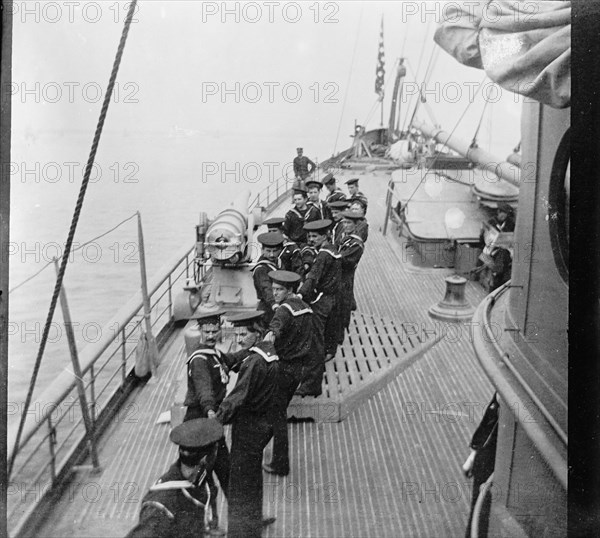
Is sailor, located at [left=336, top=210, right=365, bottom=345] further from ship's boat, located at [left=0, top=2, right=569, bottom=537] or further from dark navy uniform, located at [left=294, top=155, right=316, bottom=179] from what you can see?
dark navy uniform, located at [left=294, top=155, right=316, bottom=179]

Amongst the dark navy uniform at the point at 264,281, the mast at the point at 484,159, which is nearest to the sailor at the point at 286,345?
the dark navy uniform at the point at 264,281

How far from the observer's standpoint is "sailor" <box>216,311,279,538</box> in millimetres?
3166

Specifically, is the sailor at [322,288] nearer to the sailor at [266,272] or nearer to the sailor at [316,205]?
the sailor at [266,272]

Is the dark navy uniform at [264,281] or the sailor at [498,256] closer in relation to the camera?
the dark navy uniform at [264,281]

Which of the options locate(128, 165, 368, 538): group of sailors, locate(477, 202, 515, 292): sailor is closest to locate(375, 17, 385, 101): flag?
locate(477, 202, 515, 292): sailor

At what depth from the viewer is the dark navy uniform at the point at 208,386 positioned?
3.21m

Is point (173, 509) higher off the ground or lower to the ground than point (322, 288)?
lower

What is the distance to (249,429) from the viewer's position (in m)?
3.29

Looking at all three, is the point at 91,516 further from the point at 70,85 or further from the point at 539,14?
the point at 539,14

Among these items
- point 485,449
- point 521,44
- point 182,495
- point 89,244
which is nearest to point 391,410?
point 485,449

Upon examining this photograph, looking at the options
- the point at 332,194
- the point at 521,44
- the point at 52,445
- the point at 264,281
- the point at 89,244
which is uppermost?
the point at 521,44

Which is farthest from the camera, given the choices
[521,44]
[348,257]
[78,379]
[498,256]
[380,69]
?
[380,69]

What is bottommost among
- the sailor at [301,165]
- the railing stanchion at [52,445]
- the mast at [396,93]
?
the railing stanchion at [52,445]

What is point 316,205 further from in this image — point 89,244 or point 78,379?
point 89,244
